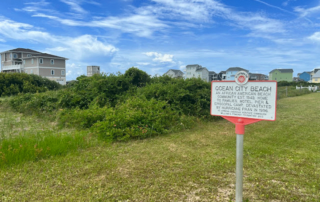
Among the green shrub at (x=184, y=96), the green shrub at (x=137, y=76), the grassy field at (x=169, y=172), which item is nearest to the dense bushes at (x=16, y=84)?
the green shrub at (x=137, y=76)

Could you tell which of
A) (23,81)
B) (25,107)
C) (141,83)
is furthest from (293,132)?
(23,81)

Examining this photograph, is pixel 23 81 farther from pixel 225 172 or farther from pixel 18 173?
pixel 225 172

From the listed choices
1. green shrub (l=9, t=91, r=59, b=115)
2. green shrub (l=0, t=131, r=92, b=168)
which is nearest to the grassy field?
green shrub (l=0, t=131, r=92, b=168)

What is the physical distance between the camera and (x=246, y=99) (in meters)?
2.71

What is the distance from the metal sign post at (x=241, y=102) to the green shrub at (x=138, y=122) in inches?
136

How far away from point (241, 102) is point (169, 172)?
186cm

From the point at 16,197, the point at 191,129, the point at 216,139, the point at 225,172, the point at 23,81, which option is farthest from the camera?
the point at 23,81

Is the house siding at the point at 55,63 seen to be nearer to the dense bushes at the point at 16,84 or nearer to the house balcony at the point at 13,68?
the house balcony at the point at 13,68

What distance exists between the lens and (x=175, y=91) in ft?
30.1

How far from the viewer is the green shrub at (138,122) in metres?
6.00

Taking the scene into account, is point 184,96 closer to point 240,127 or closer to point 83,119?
point 83,119

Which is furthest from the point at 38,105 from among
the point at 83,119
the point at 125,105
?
the point at 125,105

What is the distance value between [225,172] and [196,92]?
5.99 meters

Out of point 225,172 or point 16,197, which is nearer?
point 16,197
